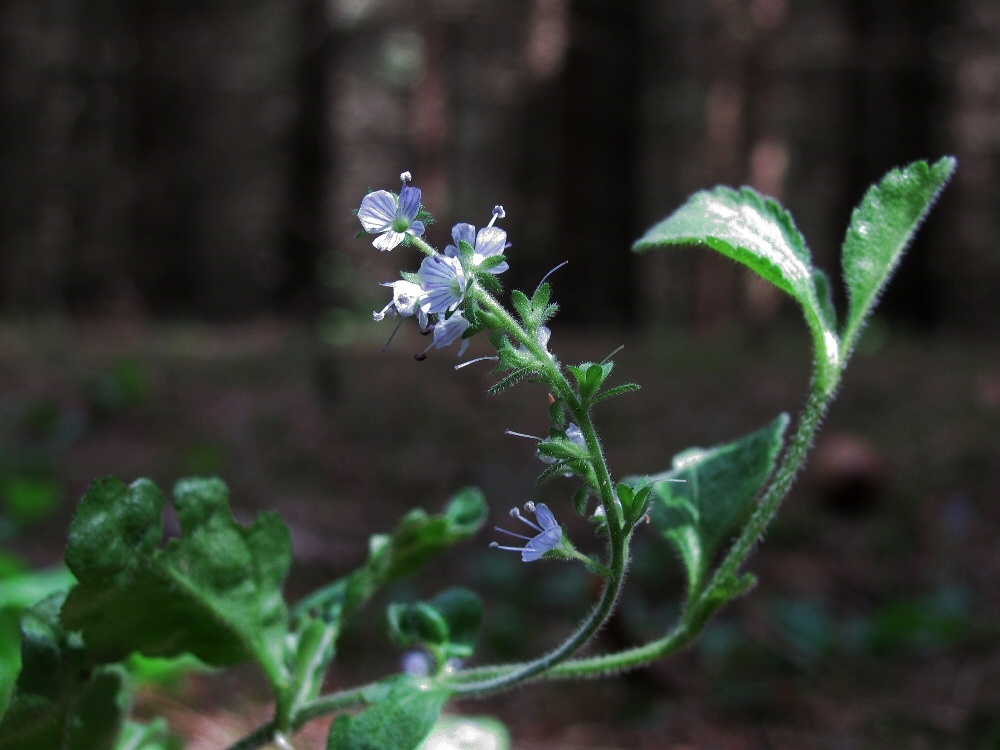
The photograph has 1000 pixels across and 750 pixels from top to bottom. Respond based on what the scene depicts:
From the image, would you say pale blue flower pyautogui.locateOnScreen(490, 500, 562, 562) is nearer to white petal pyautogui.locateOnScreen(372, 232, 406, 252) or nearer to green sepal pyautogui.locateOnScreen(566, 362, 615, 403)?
green sepal pyautogui.locateOnScreen(566, 362, 615, 403)

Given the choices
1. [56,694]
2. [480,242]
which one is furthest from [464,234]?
[56,694]

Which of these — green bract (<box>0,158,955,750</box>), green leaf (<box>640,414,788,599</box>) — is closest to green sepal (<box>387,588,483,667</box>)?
green bract (<box>0,158,955,750</box>)

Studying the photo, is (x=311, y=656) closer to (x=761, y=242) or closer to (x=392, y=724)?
(x=392, y=724)

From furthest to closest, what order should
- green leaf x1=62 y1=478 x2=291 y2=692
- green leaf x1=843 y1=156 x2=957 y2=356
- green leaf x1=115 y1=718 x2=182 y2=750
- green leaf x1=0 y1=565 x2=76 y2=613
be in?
green leaf x1=0 y1=565 x2=76 y2=613, green leaf x1=115 y1=718 x2=182 y2=750, green leaf x1=843 y1=156 x2=957 y2=356, green leaf x1=62 y1=478 x2=291 y2=692

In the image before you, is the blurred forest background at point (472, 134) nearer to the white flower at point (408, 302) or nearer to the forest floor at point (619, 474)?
the forest floor at point (619, 474)

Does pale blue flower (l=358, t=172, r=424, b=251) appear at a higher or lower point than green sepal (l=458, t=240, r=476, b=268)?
higher

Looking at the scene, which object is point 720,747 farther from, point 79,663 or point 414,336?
point 414,336

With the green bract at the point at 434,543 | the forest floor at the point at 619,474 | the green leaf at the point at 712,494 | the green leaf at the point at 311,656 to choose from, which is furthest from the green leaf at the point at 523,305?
the forest floor at the point at 619,474
